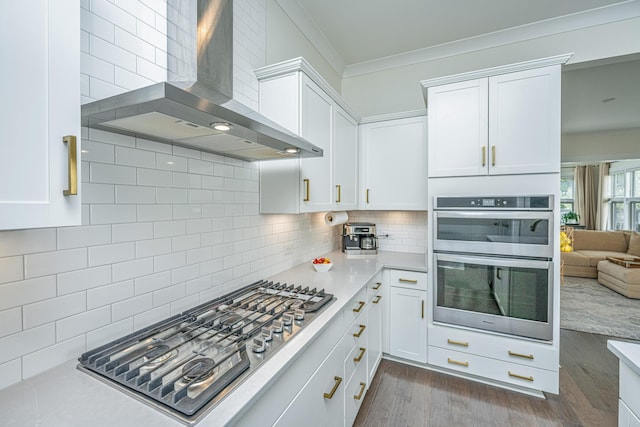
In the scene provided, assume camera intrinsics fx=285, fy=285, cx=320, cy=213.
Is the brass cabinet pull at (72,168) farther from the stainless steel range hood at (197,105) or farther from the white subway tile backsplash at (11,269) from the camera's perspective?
the white subway tile backsplash at (11,269)

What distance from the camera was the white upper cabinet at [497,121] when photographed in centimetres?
200

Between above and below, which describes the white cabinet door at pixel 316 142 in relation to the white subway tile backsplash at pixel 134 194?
above

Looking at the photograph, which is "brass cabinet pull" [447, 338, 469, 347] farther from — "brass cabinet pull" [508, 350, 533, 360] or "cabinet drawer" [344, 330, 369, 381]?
"cabinet drawer" [344, 330, 369, 381]

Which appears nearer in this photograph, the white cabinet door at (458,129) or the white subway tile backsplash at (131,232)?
the white subway tile backsplash at (131,232)

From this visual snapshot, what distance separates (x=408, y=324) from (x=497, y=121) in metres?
1.76

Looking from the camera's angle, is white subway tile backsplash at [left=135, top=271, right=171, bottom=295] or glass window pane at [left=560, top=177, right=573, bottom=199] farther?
glass window pane at [left=560, top=177, right=573, bottom=199]

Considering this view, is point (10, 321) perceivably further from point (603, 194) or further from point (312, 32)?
point (603, 194)

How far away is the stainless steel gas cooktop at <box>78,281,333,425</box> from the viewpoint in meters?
0.79

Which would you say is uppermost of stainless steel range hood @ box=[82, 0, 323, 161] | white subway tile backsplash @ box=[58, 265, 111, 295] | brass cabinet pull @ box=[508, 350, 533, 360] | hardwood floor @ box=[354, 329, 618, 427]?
stainless steel range hood @ box=[82, 0, 323, 161]

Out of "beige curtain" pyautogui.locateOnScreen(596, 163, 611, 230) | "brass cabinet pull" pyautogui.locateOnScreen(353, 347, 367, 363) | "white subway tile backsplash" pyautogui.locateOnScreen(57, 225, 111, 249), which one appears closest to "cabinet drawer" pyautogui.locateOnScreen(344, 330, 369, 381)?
"brass cabinet pull" pyautogui.locateOnScreen(353, 347, 367, 363)

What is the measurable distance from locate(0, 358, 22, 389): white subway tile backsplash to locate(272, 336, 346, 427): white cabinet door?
777 mm

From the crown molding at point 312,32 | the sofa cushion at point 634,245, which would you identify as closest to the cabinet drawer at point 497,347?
the crown molding at point 312,32

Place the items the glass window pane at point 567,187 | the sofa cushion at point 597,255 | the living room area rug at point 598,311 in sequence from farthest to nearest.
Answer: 1. the glass window pane at point 567,187
2. the sofa cushion at point 597,255
3. the living room area rug at point 598,311

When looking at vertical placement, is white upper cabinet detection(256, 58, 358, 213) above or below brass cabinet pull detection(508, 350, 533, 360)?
above
